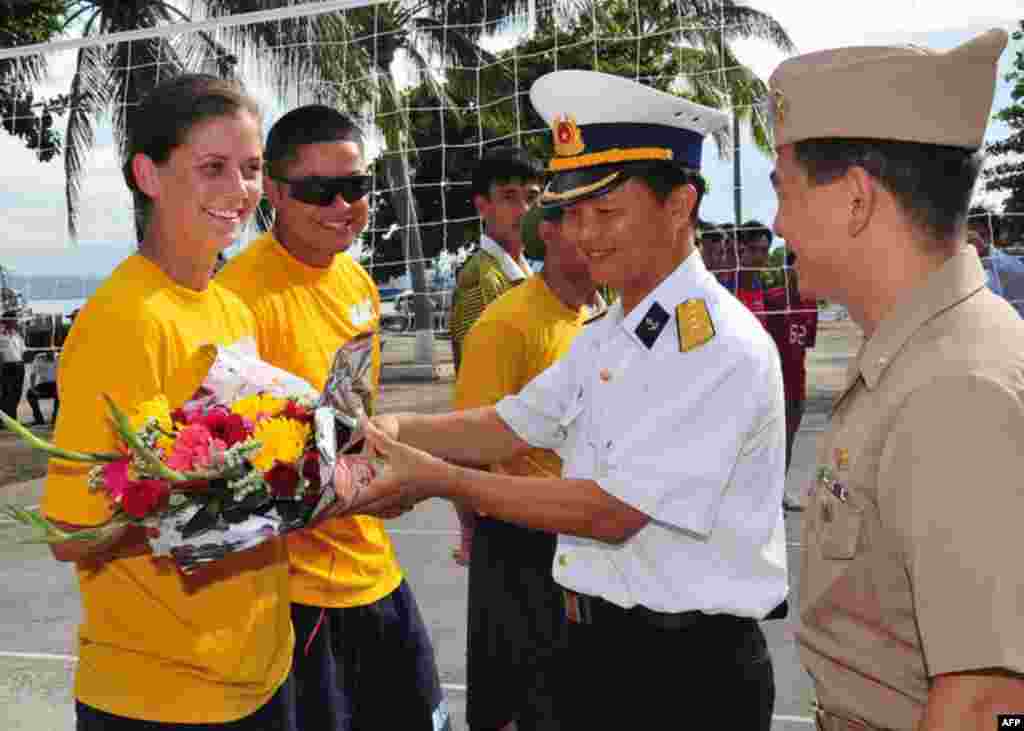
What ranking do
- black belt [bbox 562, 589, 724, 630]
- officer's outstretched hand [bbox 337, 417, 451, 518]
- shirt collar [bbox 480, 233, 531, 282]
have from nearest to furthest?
officer's outstretched hand [bbox 337, 417, 451, 518], black belt [bbox 562, 589, 724, 630], shirt collar [bbox 480, 233, 531, 282]

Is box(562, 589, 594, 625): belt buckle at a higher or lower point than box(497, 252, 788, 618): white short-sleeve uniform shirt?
lower

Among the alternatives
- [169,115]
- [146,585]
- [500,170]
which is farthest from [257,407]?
[500,170]

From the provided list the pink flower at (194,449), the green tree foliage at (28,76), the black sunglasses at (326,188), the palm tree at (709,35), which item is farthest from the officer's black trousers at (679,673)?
the green tree foliage at (28,76)

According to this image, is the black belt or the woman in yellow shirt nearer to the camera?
the woman in yellow shirt

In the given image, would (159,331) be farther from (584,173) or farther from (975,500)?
(975,500)

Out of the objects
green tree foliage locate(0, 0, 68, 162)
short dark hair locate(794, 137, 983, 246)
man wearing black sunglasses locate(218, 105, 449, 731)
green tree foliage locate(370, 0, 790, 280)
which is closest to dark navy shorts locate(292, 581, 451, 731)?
man wearing black sunglasses locate(218, 105, 449, 731)

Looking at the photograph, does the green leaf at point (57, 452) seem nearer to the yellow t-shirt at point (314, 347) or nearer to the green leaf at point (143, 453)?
the green leaf at point (143, 453)

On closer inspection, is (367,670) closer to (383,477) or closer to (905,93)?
(383,477)

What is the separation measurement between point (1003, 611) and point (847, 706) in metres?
0.37

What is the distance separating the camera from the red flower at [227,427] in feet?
5.96

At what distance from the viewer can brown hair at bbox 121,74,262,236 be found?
238 cm

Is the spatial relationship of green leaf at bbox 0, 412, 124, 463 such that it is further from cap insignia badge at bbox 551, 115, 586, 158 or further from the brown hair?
cap insignia badge at bbox 551, 115, 586, 158

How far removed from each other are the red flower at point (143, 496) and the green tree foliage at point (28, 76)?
16.9 m

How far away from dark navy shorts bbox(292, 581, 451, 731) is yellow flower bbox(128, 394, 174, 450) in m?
1.02
